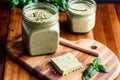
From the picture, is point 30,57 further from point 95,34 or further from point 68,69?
point 95,34

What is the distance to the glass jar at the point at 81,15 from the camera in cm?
124

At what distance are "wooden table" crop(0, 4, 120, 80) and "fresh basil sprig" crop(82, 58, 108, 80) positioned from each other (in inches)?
2.5

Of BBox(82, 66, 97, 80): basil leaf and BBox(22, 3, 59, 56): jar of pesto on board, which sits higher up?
BBox(22, 3, 59, 56): jar of pesto on board

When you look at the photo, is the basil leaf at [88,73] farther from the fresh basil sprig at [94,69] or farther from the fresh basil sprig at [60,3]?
the fresh basil sprig at [60,3]

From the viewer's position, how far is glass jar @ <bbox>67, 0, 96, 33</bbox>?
1238 mm

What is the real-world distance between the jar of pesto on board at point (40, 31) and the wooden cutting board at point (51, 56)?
35 millimetres

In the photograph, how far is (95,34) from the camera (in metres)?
1.32

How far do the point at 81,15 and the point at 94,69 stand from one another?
0.26 meters

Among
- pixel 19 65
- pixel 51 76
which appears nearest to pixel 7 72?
pixel 19 65

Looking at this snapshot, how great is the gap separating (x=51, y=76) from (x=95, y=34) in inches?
13.8

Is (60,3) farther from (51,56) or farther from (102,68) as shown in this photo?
(102,68)

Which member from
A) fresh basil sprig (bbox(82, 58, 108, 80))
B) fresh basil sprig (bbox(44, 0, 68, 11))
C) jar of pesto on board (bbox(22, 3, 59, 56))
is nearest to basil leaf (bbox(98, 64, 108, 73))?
fresh basil sprig (bbox(82, 58, 108, 80))

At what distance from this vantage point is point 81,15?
1.23 m

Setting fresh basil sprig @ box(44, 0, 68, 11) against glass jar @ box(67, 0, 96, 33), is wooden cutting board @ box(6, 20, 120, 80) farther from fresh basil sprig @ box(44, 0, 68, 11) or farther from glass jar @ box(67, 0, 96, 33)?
fresh basil sprig @ box(44, 0, 68, 11)
